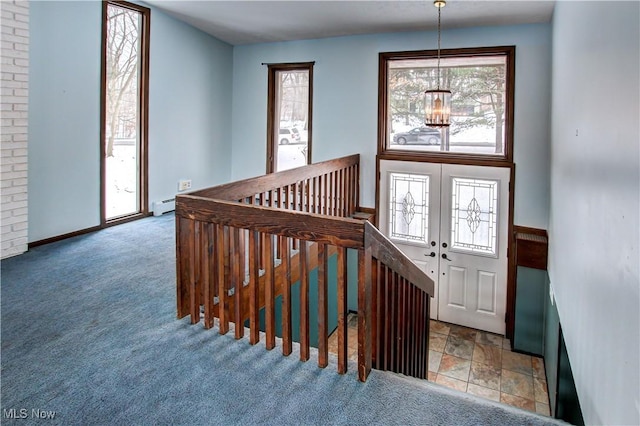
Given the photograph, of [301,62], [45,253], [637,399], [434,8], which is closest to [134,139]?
[45,253]

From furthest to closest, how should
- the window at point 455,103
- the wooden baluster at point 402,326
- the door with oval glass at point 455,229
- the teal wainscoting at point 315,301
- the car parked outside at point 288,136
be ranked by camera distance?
the car parked outside at point 288,136, the door with oval glass at point 455,229, the window at point 455,103, the teal wainscoting at point 315,301, the wooden baluster at point 402,326

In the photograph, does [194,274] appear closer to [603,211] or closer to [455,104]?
[603,211]

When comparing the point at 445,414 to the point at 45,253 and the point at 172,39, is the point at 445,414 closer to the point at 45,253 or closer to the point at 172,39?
the point at 45,253

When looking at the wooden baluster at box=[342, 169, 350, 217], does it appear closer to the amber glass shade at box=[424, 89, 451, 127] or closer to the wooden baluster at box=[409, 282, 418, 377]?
the amber glass shade at box=[424, 89, 451, 127]

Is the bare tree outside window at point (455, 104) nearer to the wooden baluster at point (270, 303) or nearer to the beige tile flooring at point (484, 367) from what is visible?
the beige tile flooring at point (484, 367)

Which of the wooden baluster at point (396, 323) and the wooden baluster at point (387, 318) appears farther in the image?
the wooden baluster at point (396, 323)

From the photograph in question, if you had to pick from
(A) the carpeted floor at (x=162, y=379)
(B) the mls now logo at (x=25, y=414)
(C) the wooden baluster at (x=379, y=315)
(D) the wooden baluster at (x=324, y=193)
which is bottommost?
(B) the mls now logo at (x=25, y=414)

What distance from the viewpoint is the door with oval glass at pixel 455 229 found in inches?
229

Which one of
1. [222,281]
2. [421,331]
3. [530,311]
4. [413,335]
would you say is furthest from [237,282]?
[530,311]

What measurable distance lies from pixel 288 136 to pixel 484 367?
4319mm

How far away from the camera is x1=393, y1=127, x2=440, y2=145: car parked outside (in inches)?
240

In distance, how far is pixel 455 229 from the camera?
6059mm

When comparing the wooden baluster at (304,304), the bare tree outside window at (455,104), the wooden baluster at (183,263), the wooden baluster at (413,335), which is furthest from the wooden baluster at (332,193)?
the wooden baluster at (304,304)

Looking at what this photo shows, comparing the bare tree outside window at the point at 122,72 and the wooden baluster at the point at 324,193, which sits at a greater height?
the bare tree outside window at the point at 122,72
